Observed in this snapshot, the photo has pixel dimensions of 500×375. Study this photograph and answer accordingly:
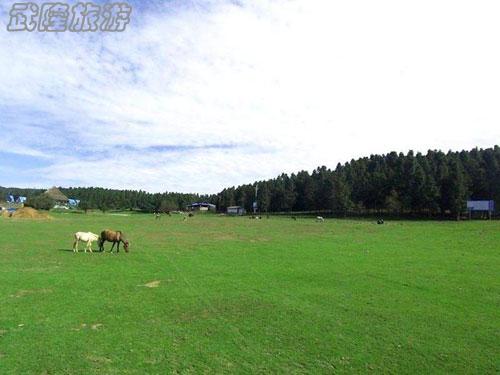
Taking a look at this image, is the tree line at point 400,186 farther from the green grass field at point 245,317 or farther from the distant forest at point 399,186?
the green grass field at point 245,317

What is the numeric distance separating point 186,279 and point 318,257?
11.0 m

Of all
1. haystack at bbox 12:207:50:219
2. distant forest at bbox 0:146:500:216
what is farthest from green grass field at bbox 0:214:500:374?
distant forest at bbox 0:146:500:216

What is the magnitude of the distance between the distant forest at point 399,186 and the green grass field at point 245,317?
80205 mm

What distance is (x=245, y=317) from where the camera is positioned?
1203 cm

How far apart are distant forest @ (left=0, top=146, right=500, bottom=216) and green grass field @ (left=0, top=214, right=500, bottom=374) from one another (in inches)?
3158

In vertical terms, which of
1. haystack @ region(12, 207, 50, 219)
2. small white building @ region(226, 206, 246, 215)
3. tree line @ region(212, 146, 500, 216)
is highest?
tree line @ region(212, 146, 500, 216)

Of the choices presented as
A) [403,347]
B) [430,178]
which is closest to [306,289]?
[403,347]

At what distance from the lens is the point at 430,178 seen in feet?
322

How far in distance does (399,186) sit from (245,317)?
356 ft

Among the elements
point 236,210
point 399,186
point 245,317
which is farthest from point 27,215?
point 236,210

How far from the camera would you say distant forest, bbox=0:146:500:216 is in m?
95.8

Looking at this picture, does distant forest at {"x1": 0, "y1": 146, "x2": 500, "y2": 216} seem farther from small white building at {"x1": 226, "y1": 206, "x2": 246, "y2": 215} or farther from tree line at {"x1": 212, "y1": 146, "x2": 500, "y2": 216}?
small white building at {"x1": 226, "y1": 206, "x2": 246, "y2": 215}

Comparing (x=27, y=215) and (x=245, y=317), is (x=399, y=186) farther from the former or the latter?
(x=245, y=317)

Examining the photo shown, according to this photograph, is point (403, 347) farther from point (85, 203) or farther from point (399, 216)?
point (85, 203)
